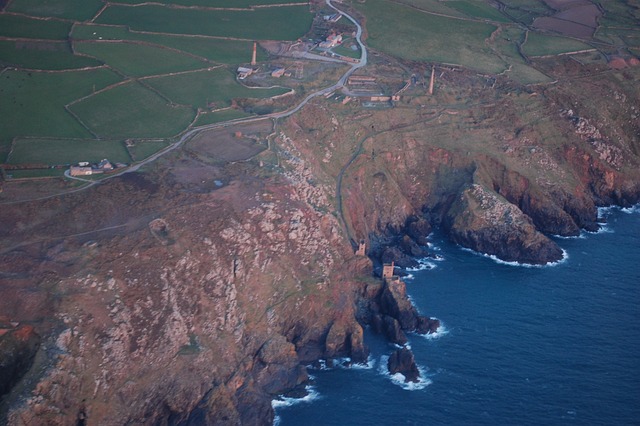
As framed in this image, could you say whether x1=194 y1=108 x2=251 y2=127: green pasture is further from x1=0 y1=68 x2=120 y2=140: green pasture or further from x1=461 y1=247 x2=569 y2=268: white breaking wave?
x1=461 y1=247 x2=569 y2=268: white breaking wave

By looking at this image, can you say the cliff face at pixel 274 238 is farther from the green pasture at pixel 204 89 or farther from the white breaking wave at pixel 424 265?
the green pasture at pixel 204 89

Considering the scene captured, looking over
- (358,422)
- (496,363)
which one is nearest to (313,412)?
(358,422)

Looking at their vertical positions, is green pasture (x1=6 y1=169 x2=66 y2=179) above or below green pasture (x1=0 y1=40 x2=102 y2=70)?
below

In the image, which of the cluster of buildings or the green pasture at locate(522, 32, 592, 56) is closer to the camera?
the cluster of buildings

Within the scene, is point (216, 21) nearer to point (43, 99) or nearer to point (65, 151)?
point (43, 99)

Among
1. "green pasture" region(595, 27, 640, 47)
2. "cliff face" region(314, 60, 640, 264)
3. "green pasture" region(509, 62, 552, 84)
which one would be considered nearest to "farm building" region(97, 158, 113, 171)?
"cliff face" region(314, 60, 640, 264)

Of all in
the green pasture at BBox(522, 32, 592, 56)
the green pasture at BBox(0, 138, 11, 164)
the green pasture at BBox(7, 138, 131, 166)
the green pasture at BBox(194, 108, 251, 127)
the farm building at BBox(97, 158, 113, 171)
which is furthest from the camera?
the green pasture at BBox(522, 32, 592, 56)
